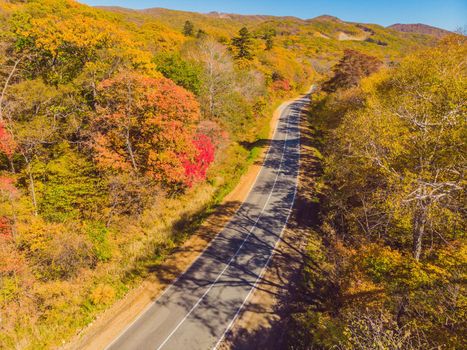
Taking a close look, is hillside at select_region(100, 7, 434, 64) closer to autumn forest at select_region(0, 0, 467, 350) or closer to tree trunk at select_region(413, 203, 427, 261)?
autumn forest at select_region(0, 0, 467, 350)

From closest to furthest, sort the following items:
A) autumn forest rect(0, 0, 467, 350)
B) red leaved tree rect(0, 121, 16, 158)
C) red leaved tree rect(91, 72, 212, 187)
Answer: autumn forest rect(0, 0, 467, 350) < red leaved tree rect(0, 121, 16, 158) < red leaved tree rect(91, 72, 212, 187)

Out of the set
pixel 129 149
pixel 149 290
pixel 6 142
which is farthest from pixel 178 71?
pixel 149 290

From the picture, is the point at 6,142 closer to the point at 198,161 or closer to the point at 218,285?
the point at 198,161

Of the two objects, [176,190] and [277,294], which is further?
[176,190]

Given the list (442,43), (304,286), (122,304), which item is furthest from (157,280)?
(442,43)

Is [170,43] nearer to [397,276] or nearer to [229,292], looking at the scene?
[229,292]

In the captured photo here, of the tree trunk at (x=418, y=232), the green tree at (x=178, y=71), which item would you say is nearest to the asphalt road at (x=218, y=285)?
the tree trunk at (x=418, y=232)

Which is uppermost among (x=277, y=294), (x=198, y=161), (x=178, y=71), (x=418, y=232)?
(x=178, y=71)

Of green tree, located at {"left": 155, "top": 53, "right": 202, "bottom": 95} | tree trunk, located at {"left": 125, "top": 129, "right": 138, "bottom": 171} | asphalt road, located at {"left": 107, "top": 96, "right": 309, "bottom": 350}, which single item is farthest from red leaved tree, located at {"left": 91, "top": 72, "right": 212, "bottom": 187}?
green tree, located at {"left": 155, "top": 53, "right": 202, "bottom": 95}
